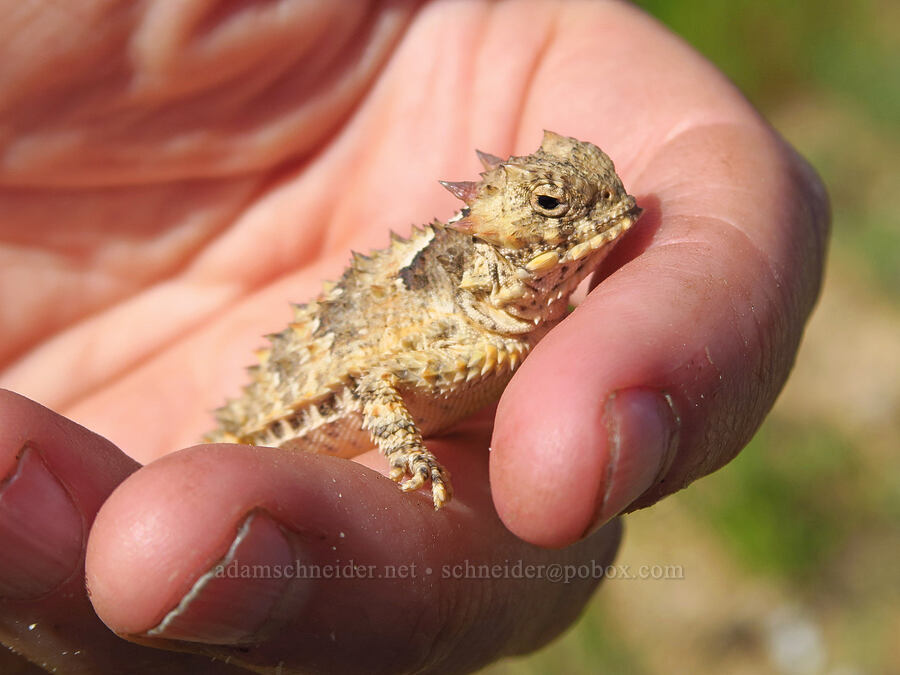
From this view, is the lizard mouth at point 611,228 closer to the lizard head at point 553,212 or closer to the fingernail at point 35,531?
the lizard head at point 553,212

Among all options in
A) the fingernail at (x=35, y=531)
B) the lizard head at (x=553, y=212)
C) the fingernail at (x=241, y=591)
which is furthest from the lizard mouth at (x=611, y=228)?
the fingernail at (x=35, y=531)

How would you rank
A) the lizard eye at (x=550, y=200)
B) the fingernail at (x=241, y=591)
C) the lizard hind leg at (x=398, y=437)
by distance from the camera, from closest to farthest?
the fingernail at (x=241, y=591) < the lizard hind leg at (x=398, y=437) < the lizard eye at (x=550, y=200)

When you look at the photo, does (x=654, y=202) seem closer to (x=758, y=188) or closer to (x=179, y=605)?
(x=758, y=188)

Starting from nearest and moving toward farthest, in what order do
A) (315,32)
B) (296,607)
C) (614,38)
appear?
(296,607) < (614,38) < (315,32)

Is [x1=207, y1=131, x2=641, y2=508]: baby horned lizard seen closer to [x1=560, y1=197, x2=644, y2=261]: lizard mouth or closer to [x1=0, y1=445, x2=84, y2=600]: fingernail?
[x1=560, y1=197, x2=644, y2=261]: lizard mouth

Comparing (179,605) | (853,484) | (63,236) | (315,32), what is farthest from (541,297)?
(853,484)

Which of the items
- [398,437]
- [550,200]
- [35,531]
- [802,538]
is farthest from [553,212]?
[802,538]

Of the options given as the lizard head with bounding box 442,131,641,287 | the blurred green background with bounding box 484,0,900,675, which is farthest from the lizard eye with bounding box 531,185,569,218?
the blurred green background with bounding box 484,0,900,675
